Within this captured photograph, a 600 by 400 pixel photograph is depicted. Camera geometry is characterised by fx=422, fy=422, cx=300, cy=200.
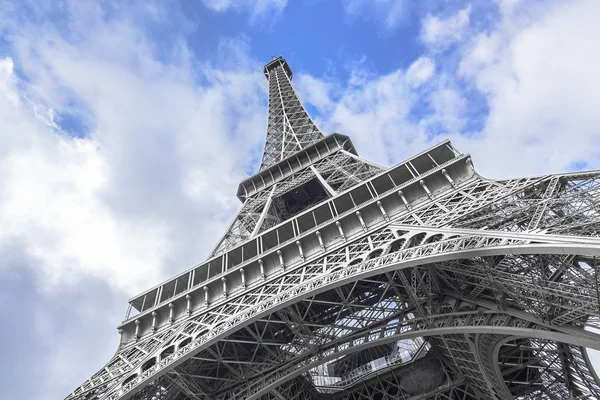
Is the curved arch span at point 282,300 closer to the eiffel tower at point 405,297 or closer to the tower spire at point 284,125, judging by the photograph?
the eiffel tower at point 405,297

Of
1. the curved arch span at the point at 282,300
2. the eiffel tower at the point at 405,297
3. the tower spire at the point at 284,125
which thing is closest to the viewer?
the eiffel tower at the point at 405,297

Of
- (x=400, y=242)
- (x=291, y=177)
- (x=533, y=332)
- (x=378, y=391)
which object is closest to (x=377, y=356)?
(x=378, y=391)

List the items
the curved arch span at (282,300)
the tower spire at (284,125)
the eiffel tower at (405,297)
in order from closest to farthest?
the eiffel tower at (405,297), the curved arch span at (282,300), the tower spire at (284,125)

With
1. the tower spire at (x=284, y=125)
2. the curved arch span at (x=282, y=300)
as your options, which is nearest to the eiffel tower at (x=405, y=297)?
the curved arch span at (x=282, y=300)

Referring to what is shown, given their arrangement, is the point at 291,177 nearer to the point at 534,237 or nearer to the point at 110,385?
the point at 110,385

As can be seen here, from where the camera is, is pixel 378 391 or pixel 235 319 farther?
pixel 378 391
